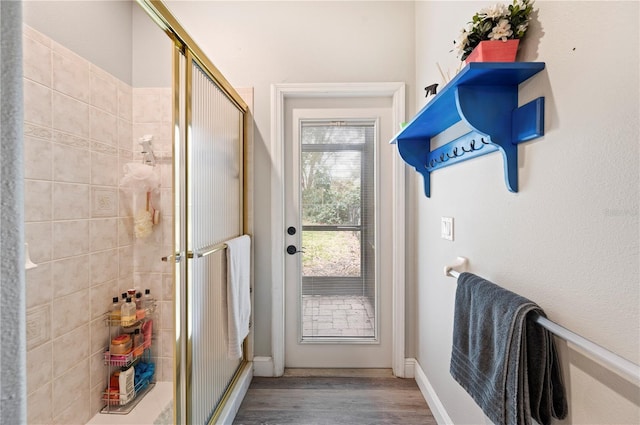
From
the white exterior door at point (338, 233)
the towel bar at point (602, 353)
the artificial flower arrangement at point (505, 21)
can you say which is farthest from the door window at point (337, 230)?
the towel bar at point (602, 353)

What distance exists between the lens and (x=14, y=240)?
218 millimetres

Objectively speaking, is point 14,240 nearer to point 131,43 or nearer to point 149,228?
point 149,228

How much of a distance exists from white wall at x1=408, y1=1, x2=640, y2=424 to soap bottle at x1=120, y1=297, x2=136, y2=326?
6.24ft

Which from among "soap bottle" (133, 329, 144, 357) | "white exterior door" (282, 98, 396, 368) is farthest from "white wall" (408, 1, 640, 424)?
"soap bottle" (133, 329, 144, 357)

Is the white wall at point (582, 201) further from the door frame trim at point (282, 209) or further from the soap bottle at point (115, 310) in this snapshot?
the soap bottle at point (115, 310)

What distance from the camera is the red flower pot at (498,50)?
0.85 metres

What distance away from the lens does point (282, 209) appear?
195 cm

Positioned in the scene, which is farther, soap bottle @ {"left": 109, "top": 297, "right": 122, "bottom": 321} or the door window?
the door window

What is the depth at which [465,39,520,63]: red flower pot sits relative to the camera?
85 cm

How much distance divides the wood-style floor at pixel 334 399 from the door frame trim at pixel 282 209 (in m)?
0.12

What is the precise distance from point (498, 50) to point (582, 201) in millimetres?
502

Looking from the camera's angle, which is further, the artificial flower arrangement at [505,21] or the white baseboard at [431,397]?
the white baseboard at [431,397]

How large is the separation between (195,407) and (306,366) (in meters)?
0.94

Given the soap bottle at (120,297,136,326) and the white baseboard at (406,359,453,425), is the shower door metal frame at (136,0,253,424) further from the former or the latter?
the white baseboard at (406,359,453,425)
